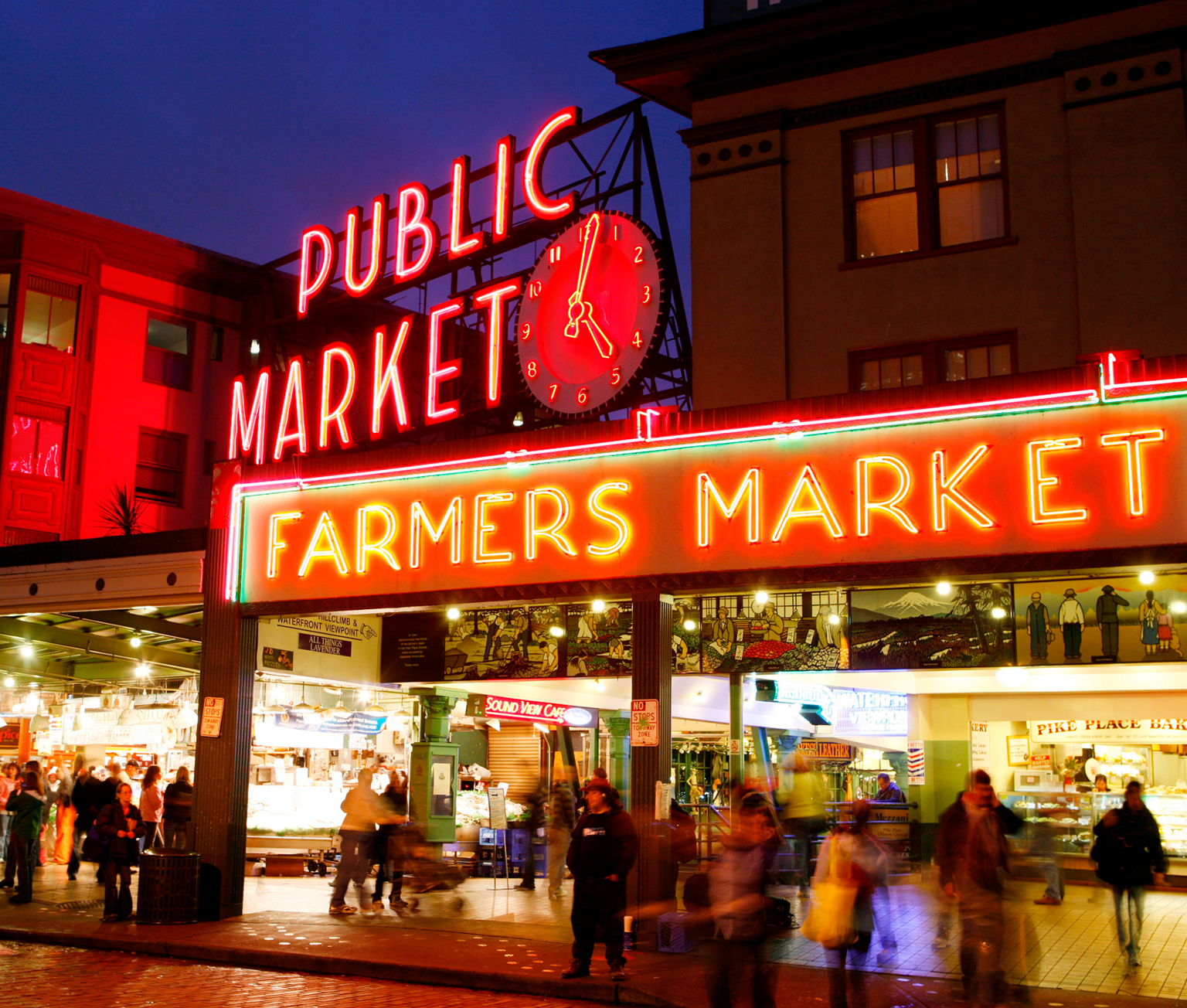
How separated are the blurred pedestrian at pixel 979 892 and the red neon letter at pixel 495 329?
10.4 m

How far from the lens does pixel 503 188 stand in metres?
21.1

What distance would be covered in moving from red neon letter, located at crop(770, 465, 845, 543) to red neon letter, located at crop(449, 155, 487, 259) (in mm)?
9050

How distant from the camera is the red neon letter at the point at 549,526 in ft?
50.6

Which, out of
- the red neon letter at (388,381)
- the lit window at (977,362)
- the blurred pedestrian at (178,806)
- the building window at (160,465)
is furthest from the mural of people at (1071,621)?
the building window at (160,465)

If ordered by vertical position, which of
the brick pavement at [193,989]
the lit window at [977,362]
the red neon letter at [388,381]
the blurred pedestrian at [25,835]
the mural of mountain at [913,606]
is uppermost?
Answer: the red neon letter at [388,381]

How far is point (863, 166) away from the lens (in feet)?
57.1

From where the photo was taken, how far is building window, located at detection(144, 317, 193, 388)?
35.8 metres

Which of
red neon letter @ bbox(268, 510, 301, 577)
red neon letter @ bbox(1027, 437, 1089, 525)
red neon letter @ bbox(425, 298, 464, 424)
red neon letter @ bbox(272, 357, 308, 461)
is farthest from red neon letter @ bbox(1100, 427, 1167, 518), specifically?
red neon letter @ bbox(272, 357, 308, 461)

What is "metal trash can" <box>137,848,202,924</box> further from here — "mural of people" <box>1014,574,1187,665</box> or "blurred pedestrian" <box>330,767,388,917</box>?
"mural of people" <box>1014,574,1187,665</box>

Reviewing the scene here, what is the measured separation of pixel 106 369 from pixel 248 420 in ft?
51.7

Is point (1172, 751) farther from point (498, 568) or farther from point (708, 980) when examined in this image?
point (708, 980)

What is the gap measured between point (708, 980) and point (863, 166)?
463 inches

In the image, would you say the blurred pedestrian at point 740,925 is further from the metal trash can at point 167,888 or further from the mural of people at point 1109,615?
the mural of people at point 1109,615

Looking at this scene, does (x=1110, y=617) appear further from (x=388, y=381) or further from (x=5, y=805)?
(x=5, y=805)
